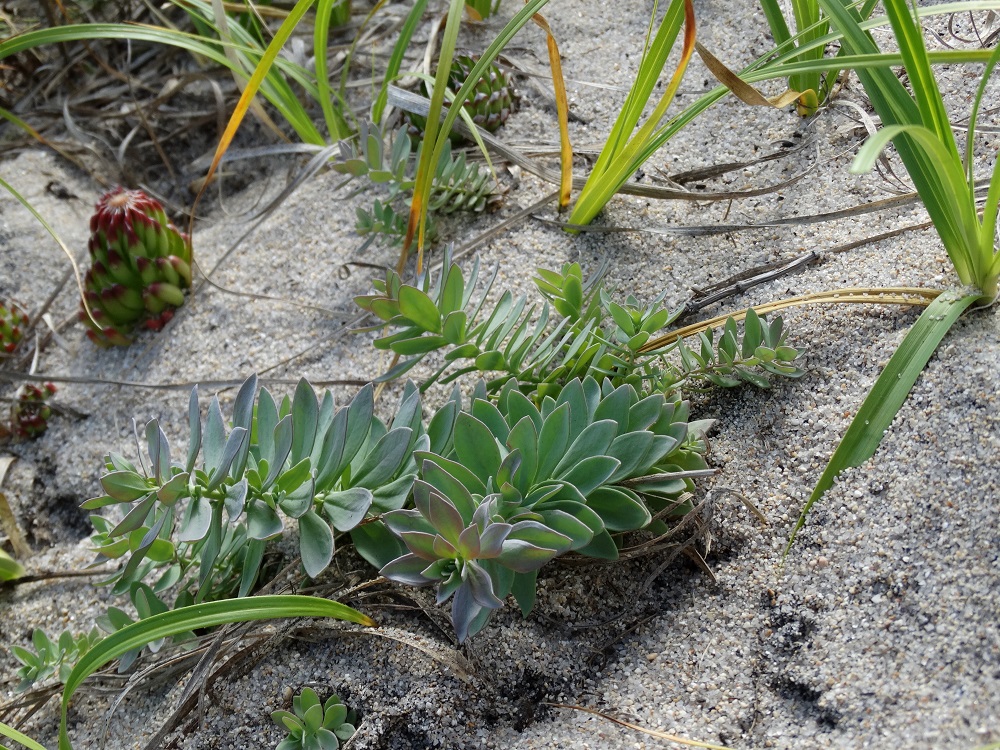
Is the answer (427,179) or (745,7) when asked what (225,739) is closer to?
(427,179)

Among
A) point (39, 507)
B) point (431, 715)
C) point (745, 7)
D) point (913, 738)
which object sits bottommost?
point (39, 507)

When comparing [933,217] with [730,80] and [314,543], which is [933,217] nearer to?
[730,80]

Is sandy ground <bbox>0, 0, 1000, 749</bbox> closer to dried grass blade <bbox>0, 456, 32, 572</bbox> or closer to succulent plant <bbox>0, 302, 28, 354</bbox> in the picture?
dried grass blade <bbox>0, 456, 32, 572</bbox>

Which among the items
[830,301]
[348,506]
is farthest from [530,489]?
[830,301]

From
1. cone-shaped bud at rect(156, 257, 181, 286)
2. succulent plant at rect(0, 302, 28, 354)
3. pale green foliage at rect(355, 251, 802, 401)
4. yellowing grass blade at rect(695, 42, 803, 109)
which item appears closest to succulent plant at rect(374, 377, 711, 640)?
pale green foliage at rect(355, 251, 802, 401)

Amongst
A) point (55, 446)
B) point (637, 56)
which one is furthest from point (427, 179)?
point (55, 446)
